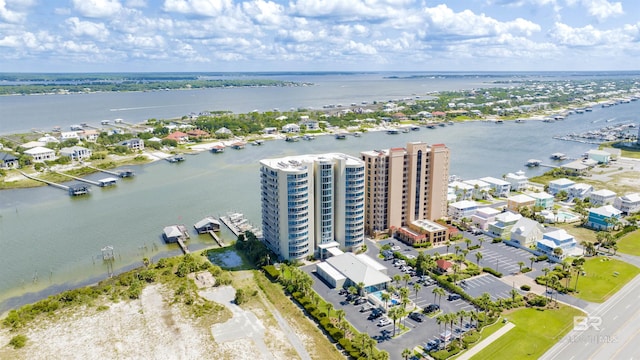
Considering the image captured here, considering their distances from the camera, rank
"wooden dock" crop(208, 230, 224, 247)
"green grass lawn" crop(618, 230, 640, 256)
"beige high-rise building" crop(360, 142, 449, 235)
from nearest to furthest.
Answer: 1. "green grass lawn" crop(618, 230, 640, 256)
2. "wooden dock" crop(208, 230, 224, 247)
3. "beige high-rise building" crop(360, 142, 449, 235)

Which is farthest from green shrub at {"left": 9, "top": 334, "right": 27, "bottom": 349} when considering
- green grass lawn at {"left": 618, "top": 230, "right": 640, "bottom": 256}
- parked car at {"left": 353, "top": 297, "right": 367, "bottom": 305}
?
green grass lawn at {"left": 618, "top": 230, "right": 640, "bottom": 256}

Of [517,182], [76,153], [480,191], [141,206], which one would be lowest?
[141,206]

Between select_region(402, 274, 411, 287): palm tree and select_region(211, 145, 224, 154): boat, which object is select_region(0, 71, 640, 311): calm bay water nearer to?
select_region(211, 145, 224, 154): boat

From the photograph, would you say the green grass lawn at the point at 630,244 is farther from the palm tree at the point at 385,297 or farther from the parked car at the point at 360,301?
the parked car at the point at 360,301

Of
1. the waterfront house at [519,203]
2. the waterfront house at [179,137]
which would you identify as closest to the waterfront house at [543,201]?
the waterfront house at [519,203]

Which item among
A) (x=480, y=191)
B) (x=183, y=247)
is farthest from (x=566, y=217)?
(x=183, y=247)

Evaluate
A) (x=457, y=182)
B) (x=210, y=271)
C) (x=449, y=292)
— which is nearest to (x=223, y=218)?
(x=210, y=271)

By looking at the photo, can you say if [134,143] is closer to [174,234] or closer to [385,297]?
[174,234]
